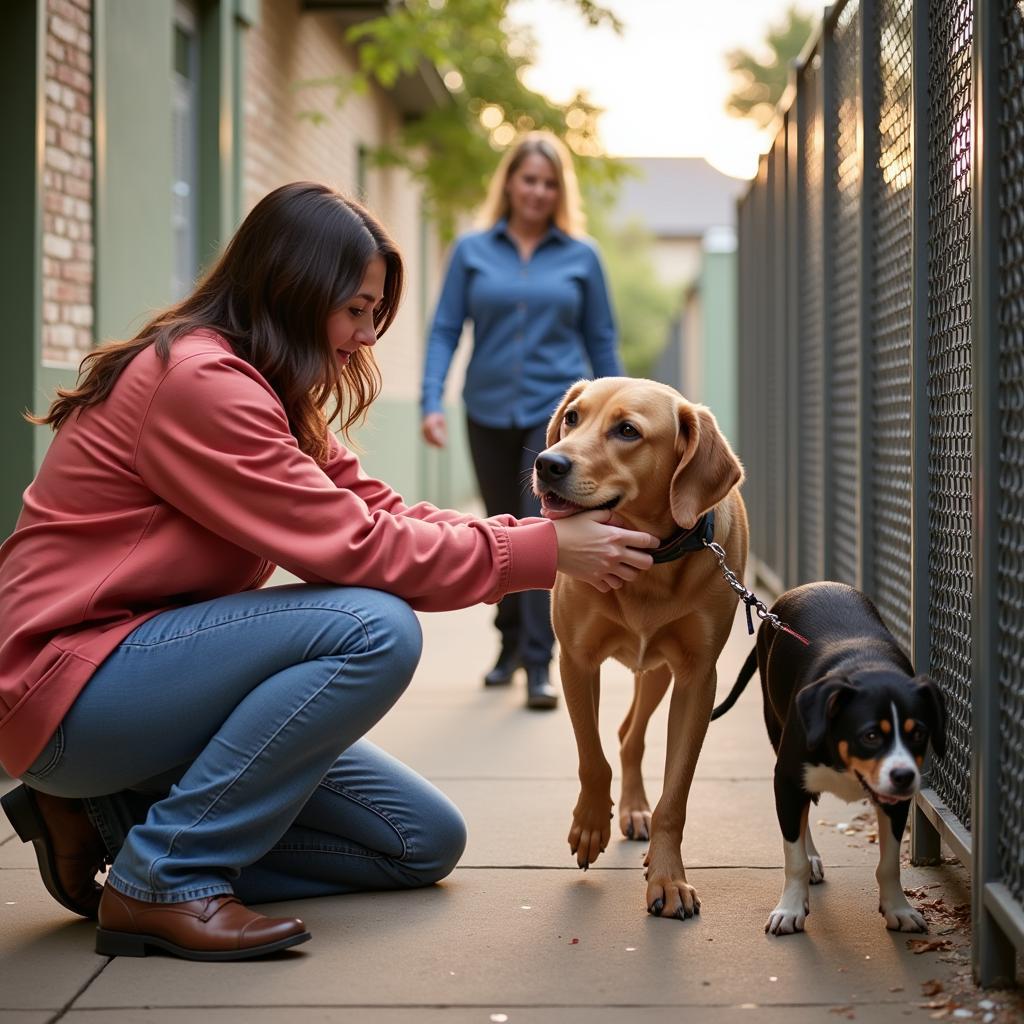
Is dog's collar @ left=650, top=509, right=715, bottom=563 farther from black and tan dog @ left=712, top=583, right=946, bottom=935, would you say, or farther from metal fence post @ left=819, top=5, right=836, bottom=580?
metal fence post @ left=819, top=5, right=836, bottom=580

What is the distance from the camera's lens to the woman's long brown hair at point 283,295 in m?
3.52

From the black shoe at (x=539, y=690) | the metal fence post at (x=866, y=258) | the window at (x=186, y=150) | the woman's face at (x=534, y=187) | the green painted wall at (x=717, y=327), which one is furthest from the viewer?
the green painted wall at (x=717, y=327)

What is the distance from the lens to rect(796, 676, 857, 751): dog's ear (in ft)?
10.4

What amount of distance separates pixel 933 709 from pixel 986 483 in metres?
0.55

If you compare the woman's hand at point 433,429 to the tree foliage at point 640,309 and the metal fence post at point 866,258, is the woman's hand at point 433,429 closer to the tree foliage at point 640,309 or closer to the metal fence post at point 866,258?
the metal fence post at point 866,258

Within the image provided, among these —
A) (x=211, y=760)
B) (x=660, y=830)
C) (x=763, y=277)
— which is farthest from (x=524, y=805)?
(x=763, y=277)

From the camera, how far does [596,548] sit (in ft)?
11.9

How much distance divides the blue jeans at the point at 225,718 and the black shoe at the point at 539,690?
3107 mm

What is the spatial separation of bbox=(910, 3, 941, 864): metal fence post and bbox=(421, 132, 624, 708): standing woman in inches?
121

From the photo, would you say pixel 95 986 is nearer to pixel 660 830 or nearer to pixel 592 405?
pixel 660 830

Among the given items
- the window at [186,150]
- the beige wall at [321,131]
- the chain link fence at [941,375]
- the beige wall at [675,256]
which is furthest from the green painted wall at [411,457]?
the beige wall at [675,256]

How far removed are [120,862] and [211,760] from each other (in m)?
0.30

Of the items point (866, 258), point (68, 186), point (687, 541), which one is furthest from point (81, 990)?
point (68, 186)

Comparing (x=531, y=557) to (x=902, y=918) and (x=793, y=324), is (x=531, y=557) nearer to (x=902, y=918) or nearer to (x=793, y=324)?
(x=902, y=918)
